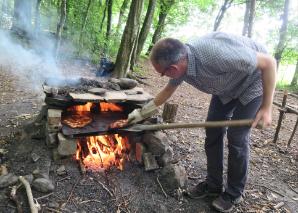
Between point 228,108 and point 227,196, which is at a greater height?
point 228,108

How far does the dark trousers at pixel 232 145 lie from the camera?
10.4ft

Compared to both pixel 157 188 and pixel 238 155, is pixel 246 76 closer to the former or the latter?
pixel 238 155

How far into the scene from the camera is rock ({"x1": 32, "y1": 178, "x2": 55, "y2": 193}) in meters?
3.19

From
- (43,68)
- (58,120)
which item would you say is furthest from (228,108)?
(43,68)

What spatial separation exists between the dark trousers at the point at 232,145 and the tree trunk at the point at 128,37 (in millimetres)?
4727

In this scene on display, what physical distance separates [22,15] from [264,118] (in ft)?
50.4

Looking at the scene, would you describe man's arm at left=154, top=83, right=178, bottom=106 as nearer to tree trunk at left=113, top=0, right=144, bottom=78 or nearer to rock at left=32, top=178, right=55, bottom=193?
rock at left=32, top=178, right=55, bottom=193

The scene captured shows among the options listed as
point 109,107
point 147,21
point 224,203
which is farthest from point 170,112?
point 147,21

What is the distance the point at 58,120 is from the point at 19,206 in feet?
3.71

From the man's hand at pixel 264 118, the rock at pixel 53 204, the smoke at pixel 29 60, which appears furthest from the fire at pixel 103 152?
the smoke at pixel 29 60

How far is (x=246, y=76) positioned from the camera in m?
2.98

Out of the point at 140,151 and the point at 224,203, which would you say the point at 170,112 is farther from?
the point at 224,203

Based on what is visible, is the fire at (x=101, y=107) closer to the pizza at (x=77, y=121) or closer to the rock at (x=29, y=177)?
the pizza at (x=77, y=121)

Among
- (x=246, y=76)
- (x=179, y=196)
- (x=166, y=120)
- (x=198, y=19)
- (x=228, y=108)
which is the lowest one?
(x=179, y=196)
